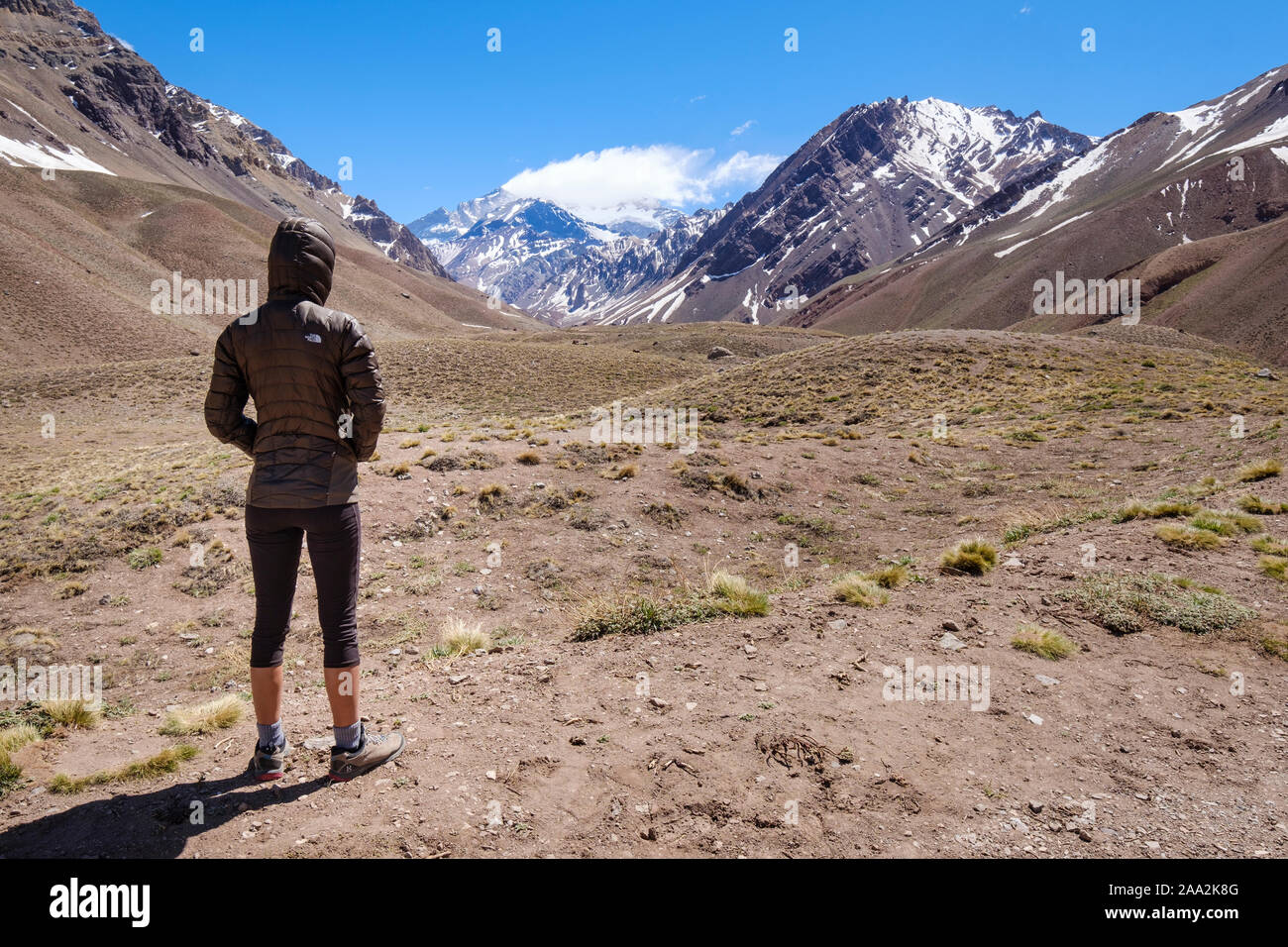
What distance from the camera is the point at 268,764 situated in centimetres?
409

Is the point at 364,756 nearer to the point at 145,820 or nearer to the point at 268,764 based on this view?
the point at 268,764

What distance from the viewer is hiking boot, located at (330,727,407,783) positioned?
4125mm

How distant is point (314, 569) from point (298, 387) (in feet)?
3.80

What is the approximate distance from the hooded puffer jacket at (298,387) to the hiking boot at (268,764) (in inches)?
69.2

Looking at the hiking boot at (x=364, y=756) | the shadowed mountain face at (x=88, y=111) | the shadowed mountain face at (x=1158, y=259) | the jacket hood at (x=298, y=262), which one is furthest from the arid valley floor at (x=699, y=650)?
the shadowed mountain face at (x=88, y=111)

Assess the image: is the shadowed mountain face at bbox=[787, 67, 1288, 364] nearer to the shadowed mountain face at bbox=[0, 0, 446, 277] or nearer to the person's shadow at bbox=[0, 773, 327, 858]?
the person's shadow at bbox=[0, 773, 327, 858]

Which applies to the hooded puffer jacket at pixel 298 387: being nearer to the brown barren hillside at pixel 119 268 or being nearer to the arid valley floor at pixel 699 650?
the arid valley floor at pixel 699 650

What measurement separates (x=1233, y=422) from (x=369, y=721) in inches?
908

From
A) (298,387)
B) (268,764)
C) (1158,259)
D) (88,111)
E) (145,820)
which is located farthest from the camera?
(88,111)

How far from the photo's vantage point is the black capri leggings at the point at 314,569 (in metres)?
3.84

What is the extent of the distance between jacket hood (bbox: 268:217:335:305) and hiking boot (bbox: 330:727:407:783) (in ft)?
10.1

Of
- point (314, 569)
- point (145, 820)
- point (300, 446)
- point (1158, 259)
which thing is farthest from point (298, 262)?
point (1158, 259)

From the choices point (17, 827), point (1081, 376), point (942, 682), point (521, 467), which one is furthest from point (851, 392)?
point (17, 827)
